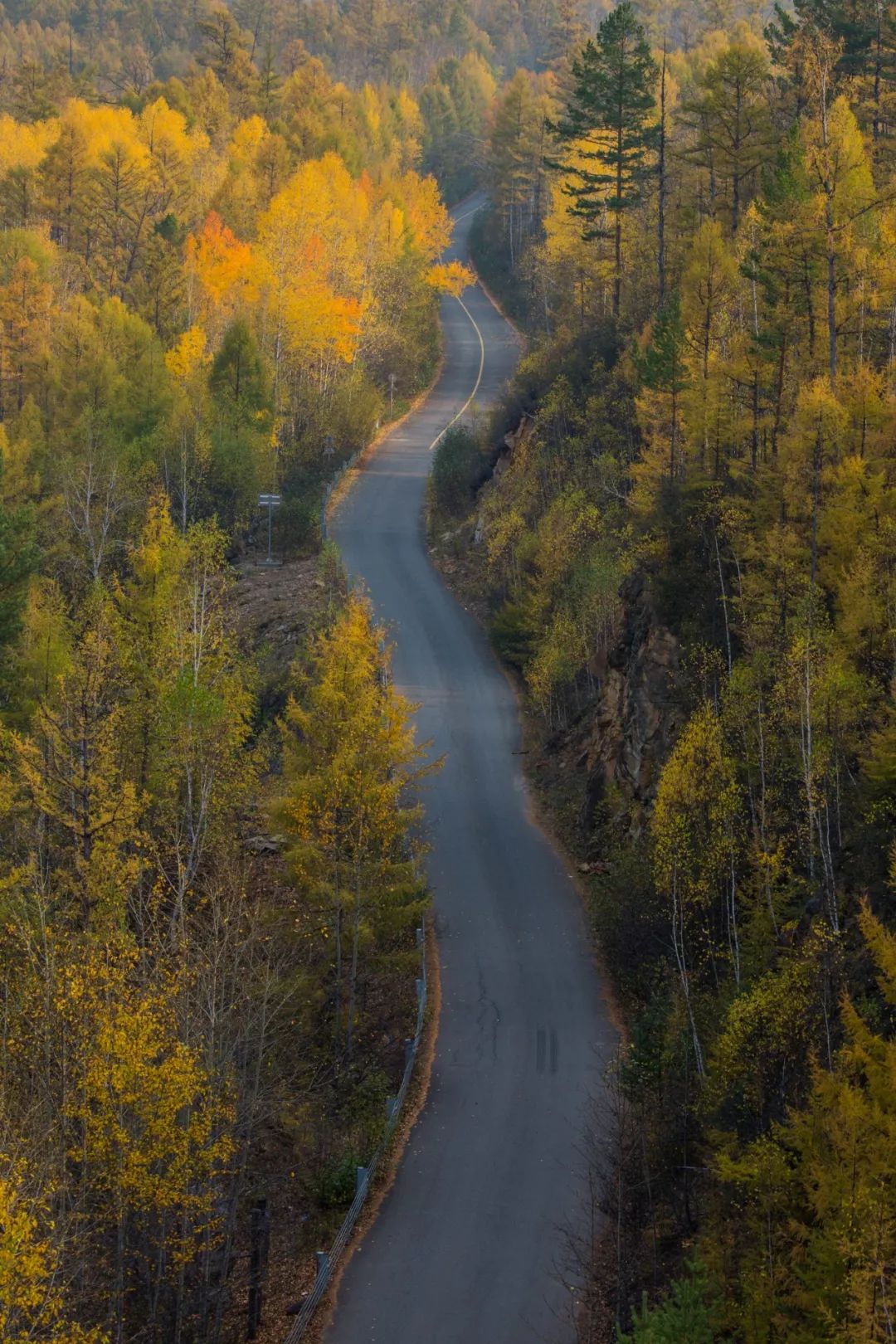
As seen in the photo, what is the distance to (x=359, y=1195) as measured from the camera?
21.8 m

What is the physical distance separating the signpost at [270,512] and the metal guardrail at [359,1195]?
23664 millimetres

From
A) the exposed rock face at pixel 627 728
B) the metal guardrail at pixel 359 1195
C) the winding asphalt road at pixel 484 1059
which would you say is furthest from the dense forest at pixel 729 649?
the metal guardrail at pixel 359 1195

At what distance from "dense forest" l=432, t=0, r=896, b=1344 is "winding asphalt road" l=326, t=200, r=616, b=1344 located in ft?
3.21

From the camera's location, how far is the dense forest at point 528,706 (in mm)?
18172

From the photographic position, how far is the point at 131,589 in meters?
35.1

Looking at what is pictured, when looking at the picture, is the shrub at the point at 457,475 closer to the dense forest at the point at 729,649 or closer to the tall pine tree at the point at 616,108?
the dense forest at the point at 729,649

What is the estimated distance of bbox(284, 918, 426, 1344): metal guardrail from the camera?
1972 cm

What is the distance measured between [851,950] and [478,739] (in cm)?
1875

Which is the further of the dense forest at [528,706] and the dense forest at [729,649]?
the dense forest at [528,706]

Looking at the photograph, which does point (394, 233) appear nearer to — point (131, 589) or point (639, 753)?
point (131, 589)

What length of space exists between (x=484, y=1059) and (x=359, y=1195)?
4683 mm

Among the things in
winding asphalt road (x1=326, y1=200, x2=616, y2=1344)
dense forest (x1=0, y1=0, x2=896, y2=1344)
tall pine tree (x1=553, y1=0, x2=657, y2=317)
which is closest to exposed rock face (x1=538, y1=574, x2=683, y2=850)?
dense forest (x1=0, y1=0, x2=896, y2=1344)

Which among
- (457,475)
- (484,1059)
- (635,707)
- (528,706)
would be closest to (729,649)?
(635,707)

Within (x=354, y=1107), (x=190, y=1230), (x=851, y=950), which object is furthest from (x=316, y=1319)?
(x=851, y=950)
